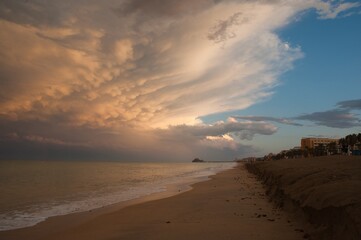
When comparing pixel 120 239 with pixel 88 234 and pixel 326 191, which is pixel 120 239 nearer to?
pixel 88 234

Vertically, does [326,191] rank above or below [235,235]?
above

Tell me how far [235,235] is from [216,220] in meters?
2.68

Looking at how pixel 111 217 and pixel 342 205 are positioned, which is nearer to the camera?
pixel 342 205

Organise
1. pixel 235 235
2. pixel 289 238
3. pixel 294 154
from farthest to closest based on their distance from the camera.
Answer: pixel 294 154 < pixel 235 235 < pixel 289 238

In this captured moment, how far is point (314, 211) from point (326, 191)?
0.79m

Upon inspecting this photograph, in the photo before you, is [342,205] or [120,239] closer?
[342,205]

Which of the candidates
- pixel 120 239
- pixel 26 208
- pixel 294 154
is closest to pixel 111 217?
pixel 120 239

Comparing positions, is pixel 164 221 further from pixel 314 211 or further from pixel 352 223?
pixel 352 223

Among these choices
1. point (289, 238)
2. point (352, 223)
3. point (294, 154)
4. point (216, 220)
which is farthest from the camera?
point (294, 154)

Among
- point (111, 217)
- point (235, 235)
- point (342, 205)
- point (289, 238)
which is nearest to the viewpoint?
point (342, 205)

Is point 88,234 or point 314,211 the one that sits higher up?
point 314,211

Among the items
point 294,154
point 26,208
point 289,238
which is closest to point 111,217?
point 26,208

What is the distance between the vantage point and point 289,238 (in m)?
8.97

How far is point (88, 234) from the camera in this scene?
36.7ft
